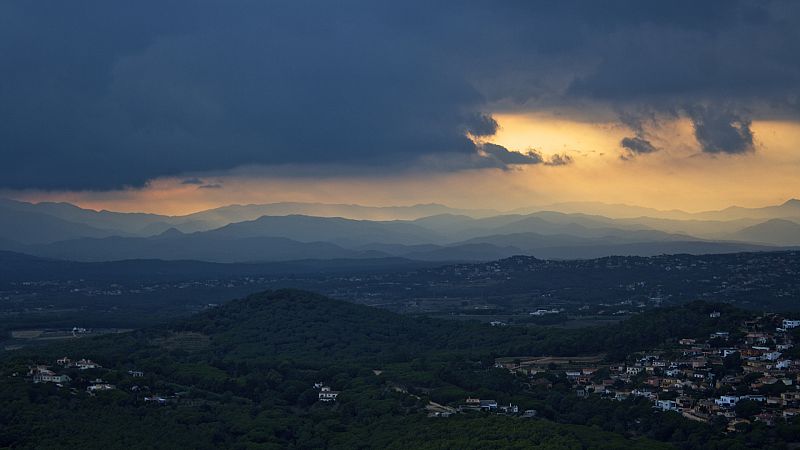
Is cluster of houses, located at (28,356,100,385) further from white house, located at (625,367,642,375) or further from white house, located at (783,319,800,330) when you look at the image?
white house, located at (783,319,800,330)

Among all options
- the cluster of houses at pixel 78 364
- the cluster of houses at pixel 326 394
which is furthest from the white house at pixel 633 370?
the cluster of houses at pixel 78 364

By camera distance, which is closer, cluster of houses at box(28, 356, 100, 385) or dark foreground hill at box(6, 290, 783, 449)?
dark foreground hill at box(6, 290, 783, 449)

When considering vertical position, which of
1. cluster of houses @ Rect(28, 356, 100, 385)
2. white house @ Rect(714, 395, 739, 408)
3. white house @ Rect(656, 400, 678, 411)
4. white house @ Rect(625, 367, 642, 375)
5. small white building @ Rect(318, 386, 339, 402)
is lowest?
small white building @ Rect(318, 386, 339, 402)

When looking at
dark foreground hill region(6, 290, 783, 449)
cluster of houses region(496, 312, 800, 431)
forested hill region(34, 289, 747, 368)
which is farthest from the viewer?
forested hill region(34, 289, 747, 368)

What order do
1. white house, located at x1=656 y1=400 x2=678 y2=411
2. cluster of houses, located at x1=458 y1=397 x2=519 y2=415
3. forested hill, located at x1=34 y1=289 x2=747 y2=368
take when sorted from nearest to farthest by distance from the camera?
white house, located at x1=656 y1=400 x2=678 y2=411, cluster of houses, located at x1=458 y1=397 x2=519 y2=415, forested hill, located at x1=34 y1=289 x2=747 y2=368

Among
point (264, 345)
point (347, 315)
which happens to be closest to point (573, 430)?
point (264, 345)

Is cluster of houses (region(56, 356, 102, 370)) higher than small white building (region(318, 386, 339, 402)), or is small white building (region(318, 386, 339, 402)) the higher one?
cluster of houses (region(56, 356, 102, 370))

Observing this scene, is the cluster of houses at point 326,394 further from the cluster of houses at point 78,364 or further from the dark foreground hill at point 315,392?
the cluster of houses at point 78,364

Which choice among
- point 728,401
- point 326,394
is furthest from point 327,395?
point 728,401

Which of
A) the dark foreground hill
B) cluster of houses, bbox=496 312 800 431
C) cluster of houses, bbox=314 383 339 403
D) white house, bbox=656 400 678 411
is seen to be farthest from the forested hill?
→ white house, bbox=656 400 678 411
